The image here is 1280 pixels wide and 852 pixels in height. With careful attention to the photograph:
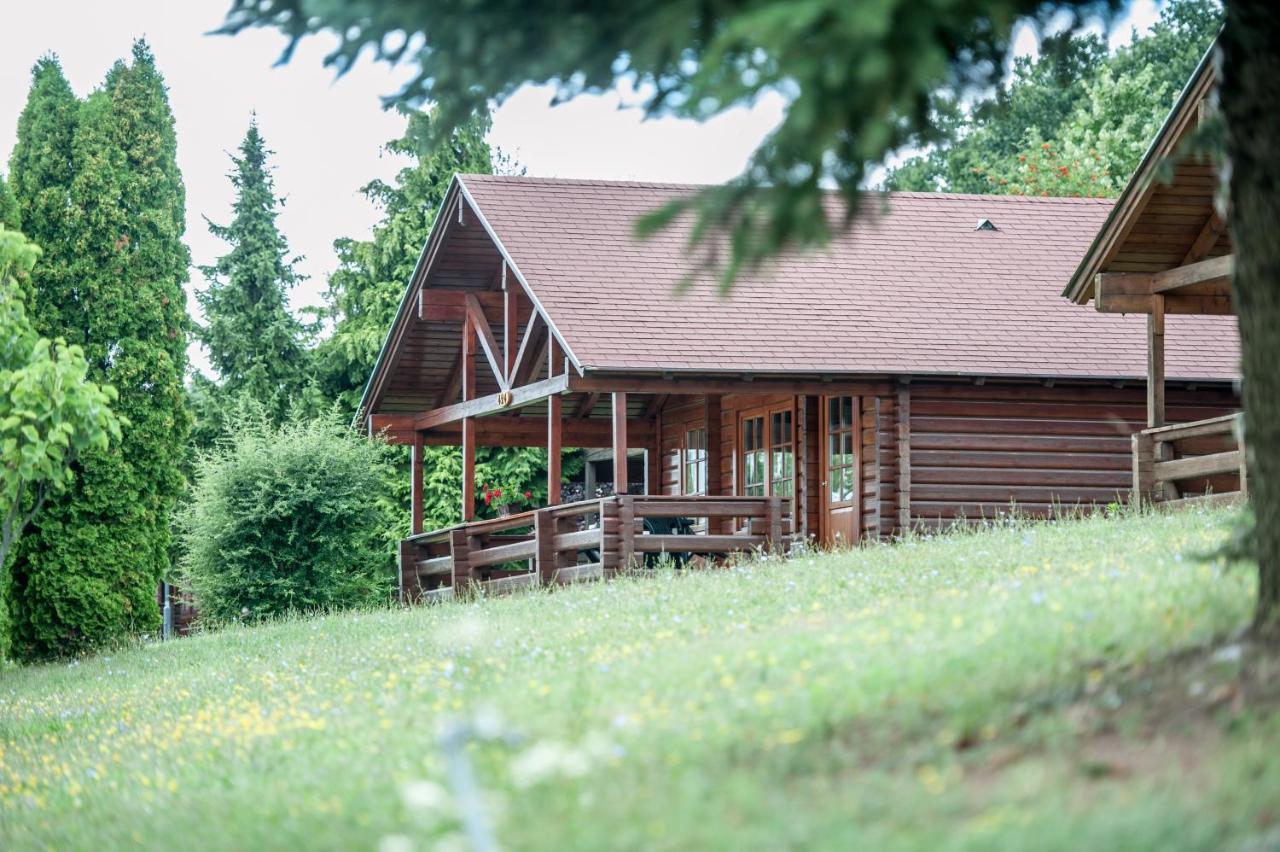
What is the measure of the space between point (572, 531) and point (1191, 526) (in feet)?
29.1

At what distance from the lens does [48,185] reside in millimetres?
22266

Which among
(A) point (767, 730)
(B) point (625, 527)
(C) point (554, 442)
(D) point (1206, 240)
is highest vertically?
(D) point (1206, 240)

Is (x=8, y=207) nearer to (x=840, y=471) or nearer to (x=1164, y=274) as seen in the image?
(x=840, y=471)

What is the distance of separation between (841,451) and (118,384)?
950cm

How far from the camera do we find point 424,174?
35.7m

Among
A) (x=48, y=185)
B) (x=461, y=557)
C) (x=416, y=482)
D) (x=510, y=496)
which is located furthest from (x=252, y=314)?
(x=461, y=557)

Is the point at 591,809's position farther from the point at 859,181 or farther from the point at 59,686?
the point at 59,686

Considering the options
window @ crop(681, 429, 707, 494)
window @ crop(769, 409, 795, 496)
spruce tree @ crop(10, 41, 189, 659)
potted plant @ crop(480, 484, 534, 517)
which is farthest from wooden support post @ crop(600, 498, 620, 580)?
potted plant @ crop(480, 484, 534, 517)

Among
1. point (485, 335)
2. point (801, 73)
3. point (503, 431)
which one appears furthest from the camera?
point (503, 431)

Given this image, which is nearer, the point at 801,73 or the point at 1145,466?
the point at 801,73

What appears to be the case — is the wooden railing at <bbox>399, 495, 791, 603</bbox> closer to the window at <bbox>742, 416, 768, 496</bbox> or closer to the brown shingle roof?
the window at <bbox>742, 416, 768, 496</bbox>

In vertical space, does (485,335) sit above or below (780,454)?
above

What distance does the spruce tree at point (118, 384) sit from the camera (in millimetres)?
21359

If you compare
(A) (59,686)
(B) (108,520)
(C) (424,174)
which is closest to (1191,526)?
(A) (59,686)
